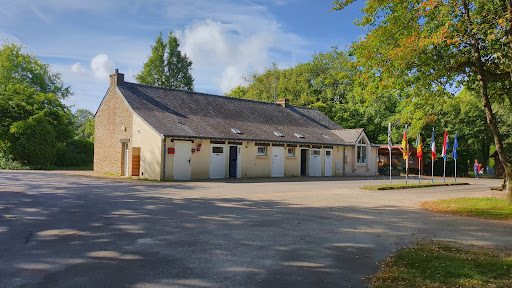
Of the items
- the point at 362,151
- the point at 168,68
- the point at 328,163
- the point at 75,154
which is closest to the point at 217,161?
the point at 328,163

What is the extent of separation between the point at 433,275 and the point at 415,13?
9.04 meters

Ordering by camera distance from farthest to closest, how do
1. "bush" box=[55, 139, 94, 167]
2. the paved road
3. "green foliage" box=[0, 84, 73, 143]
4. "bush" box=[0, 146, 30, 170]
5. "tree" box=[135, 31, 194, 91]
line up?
1. "tree" box=[135, 31, 194, 91]
2. "bush" box=[55, 139, 94, 167]
3. "green foliage" box=[0, 84, 73, 143]
4. "bush" box=[0, 146, 30, 170]
5. the paved road

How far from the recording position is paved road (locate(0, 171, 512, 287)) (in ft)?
16.2

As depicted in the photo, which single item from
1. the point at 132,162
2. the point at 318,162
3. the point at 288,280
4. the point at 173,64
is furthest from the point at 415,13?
the point at 173,64

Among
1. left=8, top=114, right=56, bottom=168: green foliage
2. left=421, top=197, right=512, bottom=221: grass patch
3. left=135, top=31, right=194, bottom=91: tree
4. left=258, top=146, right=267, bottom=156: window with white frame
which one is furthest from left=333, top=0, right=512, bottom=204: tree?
left=135, top=31, right=194, bottom=91: tree

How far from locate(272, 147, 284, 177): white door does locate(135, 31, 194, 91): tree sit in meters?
31.6

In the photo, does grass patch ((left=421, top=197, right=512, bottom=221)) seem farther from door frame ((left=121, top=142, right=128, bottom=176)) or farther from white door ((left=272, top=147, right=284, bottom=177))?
door frame ((left=121, top=142, right=128, bottom=176))

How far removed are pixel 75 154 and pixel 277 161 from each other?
18711mm

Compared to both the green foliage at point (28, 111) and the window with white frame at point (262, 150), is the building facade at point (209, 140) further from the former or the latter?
the green foliage at point (28, 111)

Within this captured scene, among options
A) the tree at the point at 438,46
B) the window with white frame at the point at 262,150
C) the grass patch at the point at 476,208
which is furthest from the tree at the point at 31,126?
the grass patch at the point at 476,208

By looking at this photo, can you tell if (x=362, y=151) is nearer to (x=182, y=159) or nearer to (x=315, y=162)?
(x=315, y=162)

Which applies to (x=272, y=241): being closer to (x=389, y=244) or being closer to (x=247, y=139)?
(x=389, y=244)

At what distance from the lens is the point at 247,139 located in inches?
941

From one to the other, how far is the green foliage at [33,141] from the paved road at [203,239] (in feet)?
59.8
